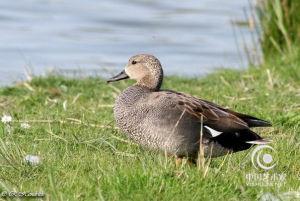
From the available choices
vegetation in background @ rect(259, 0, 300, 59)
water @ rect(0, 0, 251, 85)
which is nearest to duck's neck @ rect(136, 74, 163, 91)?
vegetation in background @ rect(259, 0, 300, 59)

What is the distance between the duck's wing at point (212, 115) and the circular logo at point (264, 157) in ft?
0.60

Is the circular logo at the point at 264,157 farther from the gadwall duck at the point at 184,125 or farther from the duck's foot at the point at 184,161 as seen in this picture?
the duck's foot at the point at 184,161

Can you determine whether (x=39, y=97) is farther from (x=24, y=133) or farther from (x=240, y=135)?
(x=240, y=135)

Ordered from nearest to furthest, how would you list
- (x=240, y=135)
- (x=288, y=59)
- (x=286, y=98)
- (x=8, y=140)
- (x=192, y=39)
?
(x=240, y=135)
(x=8, y=140)
(x=286, y=98)
(x=288, y=59)
(x=192, y=39)

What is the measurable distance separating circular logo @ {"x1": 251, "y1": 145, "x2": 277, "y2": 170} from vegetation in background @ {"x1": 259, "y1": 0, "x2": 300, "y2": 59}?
3902mm

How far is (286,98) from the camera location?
305 inches

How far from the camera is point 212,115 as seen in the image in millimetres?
5309

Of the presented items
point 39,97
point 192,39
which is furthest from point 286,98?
point 192,39

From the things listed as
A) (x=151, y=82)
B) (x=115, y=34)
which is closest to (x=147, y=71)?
(x=151, y=82)

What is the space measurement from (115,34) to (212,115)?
26.8 ft

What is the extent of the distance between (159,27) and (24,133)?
7857 mm

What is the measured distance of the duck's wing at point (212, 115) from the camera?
5.21 meters

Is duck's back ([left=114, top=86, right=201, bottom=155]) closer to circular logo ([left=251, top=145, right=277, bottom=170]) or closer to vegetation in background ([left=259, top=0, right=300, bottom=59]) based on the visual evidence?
circular logo ([left=251, top=145, right=277, bottom=170])

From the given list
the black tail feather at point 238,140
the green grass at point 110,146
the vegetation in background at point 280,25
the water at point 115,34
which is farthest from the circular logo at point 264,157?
the water at point 115,34
